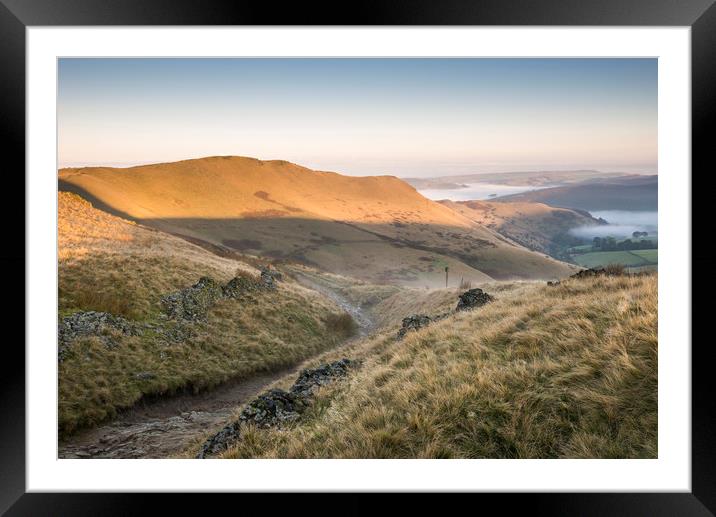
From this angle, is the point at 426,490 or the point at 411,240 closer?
the point at 426,490

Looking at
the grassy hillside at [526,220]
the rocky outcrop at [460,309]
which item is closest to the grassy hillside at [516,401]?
the rocky outcrop at [460,309]

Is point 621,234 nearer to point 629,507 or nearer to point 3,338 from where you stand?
point 629,507

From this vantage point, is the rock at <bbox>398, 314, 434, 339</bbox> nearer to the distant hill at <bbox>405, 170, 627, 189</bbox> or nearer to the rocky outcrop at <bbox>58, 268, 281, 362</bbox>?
the rocky outcrop at <bbox>58, 268, 281, 362</bbox>

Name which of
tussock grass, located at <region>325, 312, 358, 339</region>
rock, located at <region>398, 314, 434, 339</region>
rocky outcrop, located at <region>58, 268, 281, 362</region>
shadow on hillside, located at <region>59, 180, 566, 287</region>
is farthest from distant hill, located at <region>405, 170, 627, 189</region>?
shadow on hillside, located at <region>59, 180, 566, 287</region>

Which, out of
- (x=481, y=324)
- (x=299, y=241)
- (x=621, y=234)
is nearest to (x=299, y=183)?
(x=299, y=241)

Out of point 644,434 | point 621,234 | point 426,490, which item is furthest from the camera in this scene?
point 621,234
